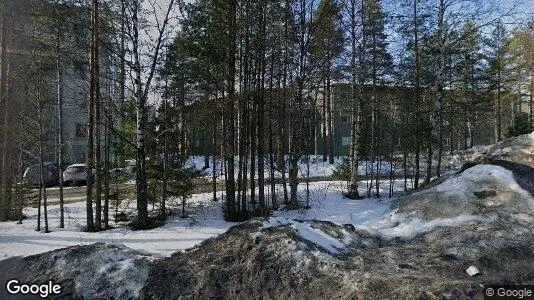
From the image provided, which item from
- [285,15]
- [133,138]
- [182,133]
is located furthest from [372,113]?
[133,138]

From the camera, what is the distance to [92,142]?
10.9m

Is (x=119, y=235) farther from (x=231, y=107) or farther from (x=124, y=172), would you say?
(x=231, y=107)

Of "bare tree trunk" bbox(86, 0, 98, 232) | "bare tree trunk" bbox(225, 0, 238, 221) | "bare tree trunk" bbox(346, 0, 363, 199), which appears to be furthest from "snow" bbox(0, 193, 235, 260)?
"bare tree trunk" bbox(346, 0, 363, 199)

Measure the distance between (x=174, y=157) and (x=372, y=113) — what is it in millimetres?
8855

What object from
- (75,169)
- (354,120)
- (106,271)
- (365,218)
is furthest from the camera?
(75,169)

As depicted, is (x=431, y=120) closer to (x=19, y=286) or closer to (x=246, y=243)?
(x=246, y=243)

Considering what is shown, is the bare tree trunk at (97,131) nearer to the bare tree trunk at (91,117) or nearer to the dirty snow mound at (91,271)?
the bare tree trunk at (91,117)

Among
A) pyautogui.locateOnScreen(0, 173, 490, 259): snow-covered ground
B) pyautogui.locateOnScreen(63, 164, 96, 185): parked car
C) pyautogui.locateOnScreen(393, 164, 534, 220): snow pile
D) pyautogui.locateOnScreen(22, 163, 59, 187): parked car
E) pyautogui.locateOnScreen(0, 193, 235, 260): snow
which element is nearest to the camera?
pyautogui.locateOnScreen(0, 193, 235, 260): snow

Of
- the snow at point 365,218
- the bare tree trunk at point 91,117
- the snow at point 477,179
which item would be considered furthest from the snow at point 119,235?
the snow at point 477,179

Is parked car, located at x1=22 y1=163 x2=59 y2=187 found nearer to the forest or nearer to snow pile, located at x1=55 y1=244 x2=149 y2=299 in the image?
the forest

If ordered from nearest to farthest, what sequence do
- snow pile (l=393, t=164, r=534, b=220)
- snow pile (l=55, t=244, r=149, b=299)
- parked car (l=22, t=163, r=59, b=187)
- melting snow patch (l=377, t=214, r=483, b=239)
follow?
1. snow pile (l=55, t=244, r=149, b=299)
2. melting snow patch (l=377, t=214, r=483, b=239)
3. snow pile (l=393, t=164, r=534, b=220)
4. parked car (l=22, t=163, r=59, b=187)

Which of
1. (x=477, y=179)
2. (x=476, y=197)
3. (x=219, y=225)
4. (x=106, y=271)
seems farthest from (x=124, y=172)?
(x=477, y=179)

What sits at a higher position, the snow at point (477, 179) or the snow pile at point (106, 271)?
the snow at point (477, 179)

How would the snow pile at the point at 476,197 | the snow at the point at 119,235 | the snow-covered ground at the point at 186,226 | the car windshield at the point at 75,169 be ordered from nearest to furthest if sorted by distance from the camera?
the snow at the point at 119,235, the snow-covered ground at the point at 186,226, the snow pile at the point at 476,197, the car windshield at the point at 75,169
